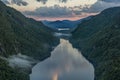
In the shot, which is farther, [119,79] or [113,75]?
[113,75]
